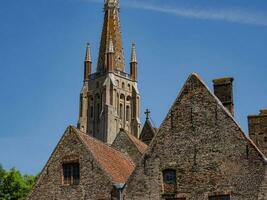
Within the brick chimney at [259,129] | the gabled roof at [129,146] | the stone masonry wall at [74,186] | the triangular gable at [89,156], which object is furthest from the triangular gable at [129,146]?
the brick chimney at [259,129]

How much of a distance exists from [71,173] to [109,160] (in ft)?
7.12

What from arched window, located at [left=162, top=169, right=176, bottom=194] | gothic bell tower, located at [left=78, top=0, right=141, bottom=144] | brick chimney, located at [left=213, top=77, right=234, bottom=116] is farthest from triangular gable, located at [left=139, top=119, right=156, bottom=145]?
Result: gothic bell tower, located at [left=78, top=0, right=141, bottom=144]

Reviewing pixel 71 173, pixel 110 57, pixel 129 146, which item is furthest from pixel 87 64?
pixel 71 173

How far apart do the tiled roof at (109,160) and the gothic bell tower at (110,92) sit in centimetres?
7632

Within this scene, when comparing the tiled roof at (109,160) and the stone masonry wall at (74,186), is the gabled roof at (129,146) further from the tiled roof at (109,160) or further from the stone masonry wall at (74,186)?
the stone masonry wall at (74,186)

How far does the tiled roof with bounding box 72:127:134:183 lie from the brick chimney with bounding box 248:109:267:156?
6.53 metres

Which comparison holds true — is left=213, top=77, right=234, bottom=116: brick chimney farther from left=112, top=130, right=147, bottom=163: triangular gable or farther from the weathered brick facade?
left=112, top=130, right=147, bottom=163: triangular gable

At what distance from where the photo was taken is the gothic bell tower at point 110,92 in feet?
357

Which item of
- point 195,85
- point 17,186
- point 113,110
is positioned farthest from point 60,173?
point 113,110

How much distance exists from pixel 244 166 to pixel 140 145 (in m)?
12.3

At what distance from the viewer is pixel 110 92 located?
366 ft

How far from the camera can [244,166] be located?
72.6ft

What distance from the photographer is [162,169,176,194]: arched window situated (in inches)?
923

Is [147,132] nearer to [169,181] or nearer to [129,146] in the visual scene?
[129,146]
